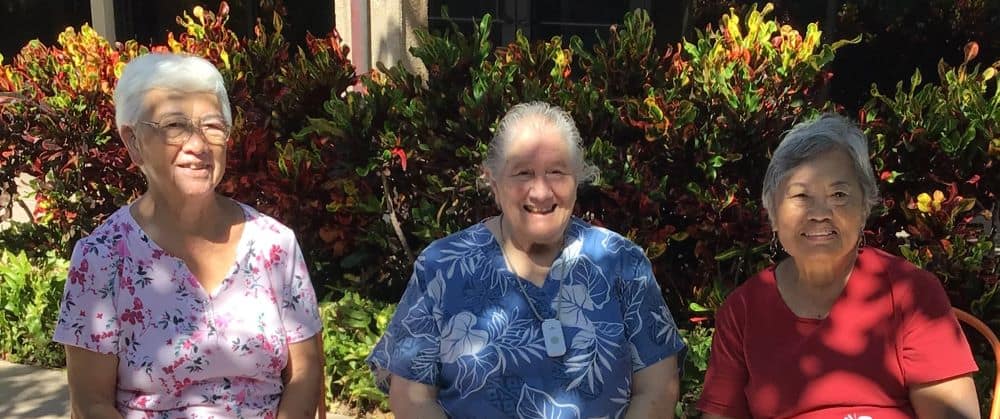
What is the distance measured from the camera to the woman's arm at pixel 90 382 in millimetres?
2150

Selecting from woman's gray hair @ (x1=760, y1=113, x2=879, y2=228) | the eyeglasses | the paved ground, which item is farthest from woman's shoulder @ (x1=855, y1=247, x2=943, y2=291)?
the paved ground

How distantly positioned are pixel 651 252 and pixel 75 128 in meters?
2.98

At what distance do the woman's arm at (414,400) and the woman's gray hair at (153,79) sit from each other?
2.87 ft

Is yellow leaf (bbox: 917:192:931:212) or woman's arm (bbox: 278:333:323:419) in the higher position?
yellow leaf (bbox: 917:192:931:212)

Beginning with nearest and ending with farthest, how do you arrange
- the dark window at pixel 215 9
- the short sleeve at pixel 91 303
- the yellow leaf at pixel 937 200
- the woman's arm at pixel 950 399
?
the woman's arm at pixel 950 399
the short sleeve at pixel 91 303
the yellow leaf at pixel 937 200
the dark window at pixel 215 9

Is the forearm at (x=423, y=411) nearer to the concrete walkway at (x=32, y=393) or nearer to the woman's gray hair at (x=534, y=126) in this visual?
the woman's gray hair at (x=534, y=126)

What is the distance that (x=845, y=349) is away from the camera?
2109mm

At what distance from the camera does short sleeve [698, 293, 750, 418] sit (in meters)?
2.23

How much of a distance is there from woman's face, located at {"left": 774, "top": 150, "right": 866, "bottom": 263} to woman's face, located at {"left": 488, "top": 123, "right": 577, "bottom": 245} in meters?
0.56

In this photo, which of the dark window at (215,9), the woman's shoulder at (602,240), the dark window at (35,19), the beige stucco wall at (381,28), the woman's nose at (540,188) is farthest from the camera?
the dark window at (35,19)


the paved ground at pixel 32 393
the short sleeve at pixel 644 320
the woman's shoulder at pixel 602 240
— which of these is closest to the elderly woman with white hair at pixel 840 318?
the short sleeve at pixel 644 320

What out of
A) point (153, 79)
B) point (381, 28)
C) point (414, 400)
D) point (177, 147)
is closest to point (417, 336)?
point (414, 400)

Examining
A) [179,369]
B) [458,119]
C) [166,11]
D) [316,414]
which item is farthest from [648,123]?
[166,11]

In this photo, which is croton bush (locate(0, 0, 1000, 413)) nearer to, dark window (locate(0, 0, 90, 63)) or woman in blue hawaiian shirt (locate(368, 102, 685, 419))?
woman in blue hawaiian shirt (locate(368, 102, 685, 419))
